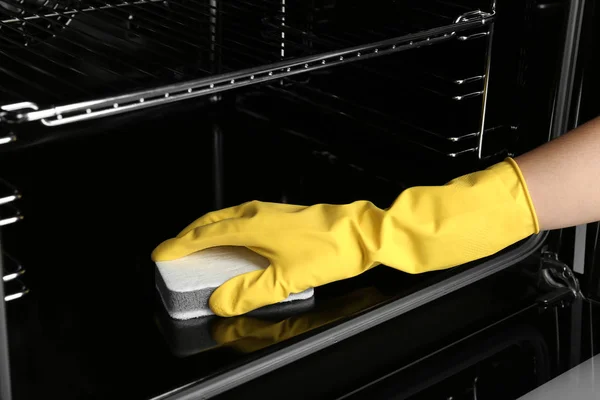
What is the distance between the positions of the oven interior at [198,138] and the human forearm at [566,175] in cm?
21

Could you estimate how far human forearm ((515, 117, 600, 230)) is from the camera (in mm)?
1029

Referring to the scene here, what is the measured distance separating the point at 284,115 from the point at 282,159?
145 millimetres

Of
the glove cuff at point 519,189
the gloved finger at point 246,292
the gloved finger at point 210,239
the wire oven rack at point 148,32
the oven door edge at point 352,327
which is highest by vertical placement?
the wire oven rack at point 148,32

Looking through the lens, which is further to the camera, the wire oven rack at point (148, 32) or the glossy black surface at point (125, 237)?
the wire oven rack at point (148, 32)

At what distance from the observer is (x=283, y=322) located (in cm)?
109

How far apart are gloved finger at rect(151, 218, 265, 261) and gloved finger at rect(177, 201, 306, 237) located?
1.0 inches

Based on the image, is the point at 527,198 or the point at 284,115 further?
the point at 284,115

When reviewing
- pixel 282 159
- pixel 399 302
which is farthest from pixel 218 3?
pixel 399 302

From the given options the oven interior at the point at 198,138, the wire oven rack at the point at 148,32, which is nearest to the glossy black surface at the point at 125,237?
the oven interior at the point at 198,138

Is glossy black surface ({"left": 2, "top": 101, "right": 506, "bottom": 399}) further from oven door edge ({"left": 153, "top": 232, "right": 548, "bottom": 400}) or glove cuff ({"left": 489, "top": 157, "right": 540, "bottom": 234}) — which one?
glove cuff ({"left": 489, "top": 157, "right": 540, "bottom": 234})

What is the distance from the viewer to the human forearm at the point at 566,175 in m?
1.03

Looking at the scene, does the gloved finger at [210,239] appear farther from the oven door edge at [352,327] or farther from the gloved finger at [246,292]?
the oven door edge at [352,327]

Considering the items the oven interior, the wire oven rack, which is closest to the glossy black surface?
the oven interior

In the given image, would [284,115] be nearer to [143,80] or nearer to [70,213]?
[143,80]
